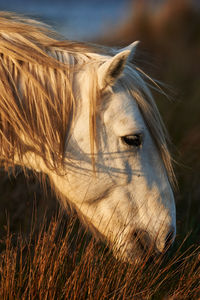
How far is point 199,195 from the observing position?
3.20m

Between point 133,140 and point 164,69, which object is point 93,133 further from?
point 164,69

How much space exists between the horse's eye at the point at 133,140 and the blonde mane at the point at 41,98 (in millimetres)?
86

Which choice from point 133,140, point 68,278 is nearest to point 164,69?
point 133,140

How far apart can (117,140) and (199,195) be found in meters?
1.85

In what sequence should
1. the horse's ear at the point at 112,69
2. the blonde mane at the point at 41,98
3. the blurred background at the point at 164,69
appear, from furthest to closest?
the blurred background at the point at 164,69, the blonde mane at the point at 41,98, the horse's ear at the point at 112,69

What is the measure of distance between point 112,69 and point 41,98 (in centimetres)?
34

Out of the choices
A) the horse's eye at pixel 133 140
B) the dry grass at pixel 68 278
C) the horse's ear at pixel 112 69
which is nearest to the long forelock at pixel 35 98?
the horse's ear at pixel 112 69

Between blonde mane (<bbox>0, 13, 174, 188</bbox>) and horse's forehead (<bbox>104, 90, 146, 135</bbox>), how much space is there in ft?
0.15

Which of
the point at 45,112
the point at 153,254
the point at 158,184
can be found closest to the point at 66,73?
the point at 45,112

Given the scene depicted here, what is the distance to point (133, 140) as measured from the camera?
1.60 meters

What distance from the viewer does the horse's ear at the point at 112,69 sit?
4.83 feet

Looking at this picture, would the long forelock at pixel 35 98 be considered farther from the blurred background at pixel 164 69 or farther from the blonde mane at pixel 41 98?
the blurred background at pixel 164 69

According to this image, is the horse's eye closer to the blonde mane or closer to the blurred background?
the blonde mane

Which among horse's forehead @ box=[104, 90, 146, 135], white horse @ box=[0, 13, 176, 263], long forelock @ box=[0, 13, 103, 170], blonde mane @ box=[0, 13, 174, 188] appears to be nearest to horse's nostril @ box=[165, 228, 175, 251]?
white horse @ box=[0, 13, 176, 263]
